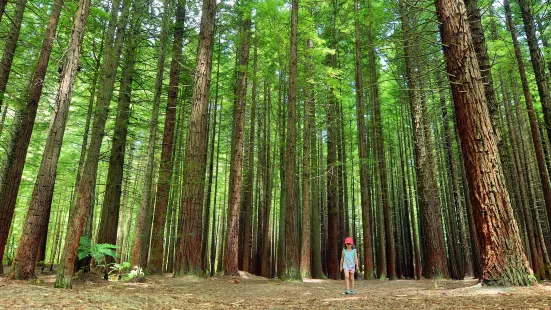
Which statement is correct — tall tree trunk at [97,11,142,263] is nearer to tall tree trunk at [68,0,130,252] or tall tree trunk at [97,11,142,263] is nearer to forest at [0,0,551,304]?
forest at [0,0,551,304]

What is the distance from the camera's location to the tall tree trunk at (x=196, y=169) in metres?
8.82

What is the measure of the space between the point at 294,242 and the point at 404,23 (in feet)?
29.6

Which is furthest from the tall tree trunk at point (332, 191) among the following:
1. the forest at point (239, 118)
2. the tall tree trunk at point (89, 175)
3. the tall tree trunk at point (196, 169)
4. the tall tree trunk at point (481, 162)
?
the tall tree trunk at point (89, 175)

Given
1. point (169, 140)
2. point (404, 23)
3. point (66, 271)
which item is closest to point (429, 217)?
point (404, 23)

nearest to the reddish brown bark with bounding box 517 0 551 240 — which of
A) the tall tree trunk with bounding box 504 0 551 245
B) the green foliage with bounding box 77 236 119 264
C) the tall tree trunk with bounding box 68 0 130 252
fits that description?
the tall tree trunk with bounding box 504 0 551 245

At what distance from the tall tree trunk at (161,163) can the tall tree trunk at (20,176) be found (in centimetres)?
261

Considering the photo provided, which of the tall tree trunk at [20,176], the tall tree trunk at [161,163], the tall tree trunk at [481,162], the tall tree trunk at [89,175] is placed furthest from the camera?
the tall tree trunk at [161,163]

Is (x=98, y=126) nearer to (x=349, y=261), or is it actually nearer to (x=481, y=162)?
(x=349, y=261)

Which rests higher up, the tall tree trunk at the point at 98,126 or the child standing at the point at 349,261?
the tall tree trunk at the point at 98,126

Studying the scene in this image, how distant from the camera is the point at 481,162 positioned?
5.48 meters

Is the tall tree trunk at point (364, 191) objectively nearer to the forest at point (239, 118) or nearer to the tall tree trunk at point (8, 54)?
the forest at point (239, 118)

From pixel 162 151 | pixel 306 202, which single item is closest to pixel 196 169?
pixel 162 151

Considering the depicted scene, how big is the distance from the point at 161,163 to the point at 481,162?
30.4 ft

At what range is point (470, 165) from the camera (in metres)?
5.60
